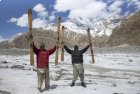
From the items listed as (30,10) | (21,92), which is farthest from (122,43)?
(21,92)

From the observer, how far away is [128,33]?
143 metres

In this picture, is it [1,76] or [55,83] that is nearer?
[55,83]

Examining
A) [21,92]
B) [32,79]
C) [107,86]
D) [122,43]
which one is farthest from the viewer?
[122,43]

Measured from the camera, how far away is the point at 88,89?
1416 cm

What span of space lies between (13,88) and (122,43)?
127232 millimetres

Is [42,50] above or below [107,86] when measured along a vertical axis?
above

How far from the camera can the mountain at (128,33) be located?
442 ft

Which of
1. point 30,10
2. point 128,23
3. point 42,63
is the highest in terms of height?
point 128,23

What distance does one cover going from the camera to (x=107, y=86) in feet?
49.5

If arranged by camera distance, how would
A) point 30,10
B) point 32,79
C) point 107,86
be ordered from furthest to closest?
point 30,10 → point 32,79 → point 107,86

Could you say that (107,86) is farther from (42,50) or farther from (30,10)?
(30,10)

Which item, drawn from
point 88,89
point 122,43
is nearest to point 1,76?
point 88,89

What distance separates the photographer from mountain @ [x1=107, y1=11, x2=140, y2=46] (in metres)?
135

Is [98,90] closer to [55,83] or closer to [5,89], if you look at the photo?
[55,83]
